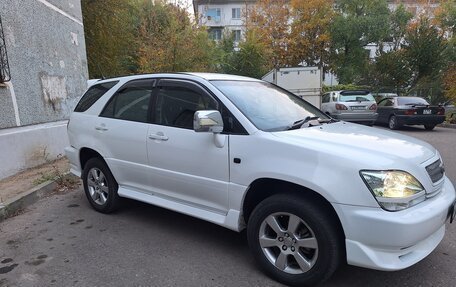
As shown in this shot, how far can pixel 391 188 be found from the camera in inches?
105

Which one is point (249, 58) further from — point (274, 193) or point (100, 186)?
point (274, 193)

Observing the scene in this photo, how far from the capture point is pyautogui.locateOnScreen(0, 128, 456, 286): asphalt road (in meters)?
3.19

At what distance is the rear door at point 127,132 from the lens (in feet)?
13.8

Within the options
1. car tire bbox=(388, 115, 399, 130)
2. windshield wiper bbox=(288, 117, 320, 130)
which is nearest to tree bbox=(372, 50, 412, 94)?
car tire bbox=(388, 115, 399, 130)

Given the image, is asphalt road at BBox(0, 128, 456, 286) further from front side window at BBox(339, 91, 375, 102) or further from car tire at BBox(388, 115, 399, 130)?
car tire at BBox(388, 115, 399, 130)

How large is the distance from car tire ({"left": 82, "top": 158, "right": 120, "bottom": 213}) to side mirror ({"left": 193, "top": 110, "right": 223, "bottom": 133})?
→ 191 cm

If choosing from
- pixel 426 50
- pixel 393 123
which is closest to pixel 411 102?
pixel 393 123

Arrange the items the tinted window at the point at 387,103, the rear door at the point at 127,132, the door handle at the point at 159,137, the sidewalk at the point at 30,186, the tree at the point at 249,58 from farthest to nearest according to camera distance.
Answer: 1. the tree at the point at 249,58
2. the tinted window at the point at 387,103
3. the sidewalk at the point at 30,186
4. the rear door at the point at 127,132
5. the door handle at the point at 159,137

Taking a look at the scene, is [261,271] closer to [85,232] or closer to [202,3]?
[85,232]

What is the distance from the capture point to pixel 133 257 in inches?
143

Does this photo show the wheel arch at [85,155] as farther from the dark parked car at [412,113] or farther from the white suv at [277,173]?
the dark parked car at [412,113]

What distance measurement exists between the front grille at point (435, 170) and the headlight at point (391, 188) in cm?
36

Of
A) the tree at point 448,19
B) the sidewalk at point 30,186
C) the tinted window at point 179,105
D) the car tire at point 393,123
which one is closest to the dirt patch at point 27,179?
the sidewalk at point 30,186

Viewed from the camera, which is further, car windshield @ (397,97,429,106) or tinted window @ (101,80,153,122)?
car windshield @ (397,97,429,106)
